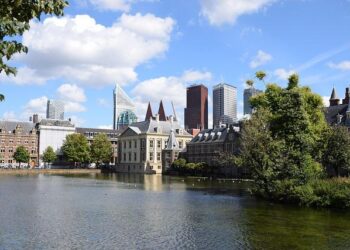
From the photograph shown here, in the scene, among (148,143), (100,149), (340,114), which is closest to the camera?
(340,114)

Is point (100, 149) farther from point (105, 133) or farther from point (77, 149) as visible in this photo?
point (105, 133)

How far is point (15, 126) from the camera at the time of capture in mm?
164750

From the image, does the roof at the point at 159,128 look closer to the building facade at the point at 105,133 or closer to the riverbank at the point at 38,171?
the riverbank at the point at 38,171

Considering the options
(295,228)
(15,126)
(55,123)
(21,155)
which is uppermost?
(55,123)

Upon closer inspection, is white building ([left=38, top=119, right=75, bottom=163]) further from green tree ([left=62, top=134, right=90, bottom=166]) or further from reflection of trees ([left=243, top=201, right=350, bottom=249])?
reflection of trees ([left=243, top=201, right=350, bottom=249])

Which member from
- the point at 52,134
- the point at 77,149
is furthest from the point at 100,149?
the point at 52,134

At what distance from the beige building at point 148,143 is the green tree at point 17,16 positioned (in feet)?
439

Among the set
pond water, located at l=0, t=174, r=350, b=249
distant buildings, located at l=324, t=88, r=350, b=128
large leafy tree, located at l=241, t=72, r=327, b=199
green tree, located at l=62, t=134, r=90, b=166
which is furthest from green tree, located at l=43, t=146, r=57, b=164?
large leafy tree, located at l=241, t=72, r=327, b=199

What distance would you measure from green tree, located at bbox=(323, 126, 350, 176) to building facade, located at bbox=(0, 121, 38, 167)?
12366 cm

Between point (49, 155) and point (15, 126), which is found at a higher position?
point (15, 126)

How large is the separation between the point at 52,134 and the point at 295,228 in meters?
151

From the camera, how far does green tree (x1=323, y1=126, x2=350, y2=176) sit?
212 ft

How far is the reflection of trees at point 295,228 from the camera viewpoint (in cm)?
2634

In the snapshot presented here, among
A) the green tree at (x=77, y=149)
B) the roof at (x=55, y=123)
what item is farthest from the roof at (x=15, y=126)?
the green tree at (x=77, y=149)
